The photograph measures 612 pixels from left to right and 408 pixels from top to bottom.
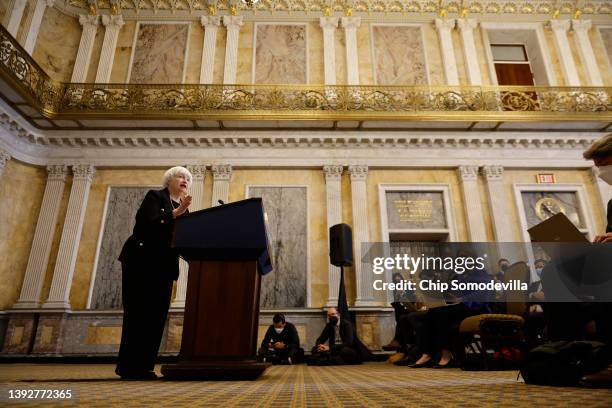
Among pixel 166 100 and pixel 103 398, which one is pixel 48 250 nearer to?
pixel 166 100

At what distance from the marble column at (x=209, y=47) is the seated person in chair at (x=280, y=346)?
23.0 ft

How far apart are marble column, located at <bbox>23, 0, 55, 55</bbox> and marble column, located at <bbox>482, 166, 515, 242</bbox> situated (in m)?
12.2

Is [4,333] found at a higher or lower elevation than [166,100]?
lower

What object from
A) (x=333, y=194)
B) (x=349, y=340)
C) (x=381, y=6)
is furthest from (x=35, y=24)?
(x=349, y=340)

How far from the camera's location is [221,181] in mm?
9391

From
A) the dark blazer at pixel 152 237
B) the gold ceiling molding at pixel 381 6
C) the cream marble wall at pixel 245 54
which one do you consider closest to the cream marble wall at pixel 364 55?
the gold ceiling molding at pixel 381 6

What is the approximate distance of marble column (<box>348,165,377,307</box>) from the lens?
334 inches

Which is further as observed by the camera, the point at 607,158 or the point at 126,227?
the point at 126,227

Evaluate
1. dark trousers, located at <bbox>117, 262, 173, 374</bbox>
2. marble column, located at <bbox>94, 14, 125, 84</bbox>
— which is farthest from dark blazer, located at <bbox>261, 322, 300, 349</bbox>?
marble column, located at <bbox>94, 14, 125, 84</bbox>

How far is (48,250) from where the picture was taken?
8688 millimetres

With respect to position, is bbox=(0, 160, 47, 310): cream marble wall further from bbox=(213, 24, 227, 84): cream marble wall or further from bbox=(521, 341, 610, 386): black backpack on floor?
bbox=(521, 341, 610, 386): black backpack on floor

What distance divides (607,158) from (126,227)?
363 inches

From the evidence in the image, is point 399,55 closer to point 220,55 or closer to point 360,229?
point 220,55

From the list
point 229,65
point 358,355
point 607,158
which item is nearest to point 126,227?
point 229,65
